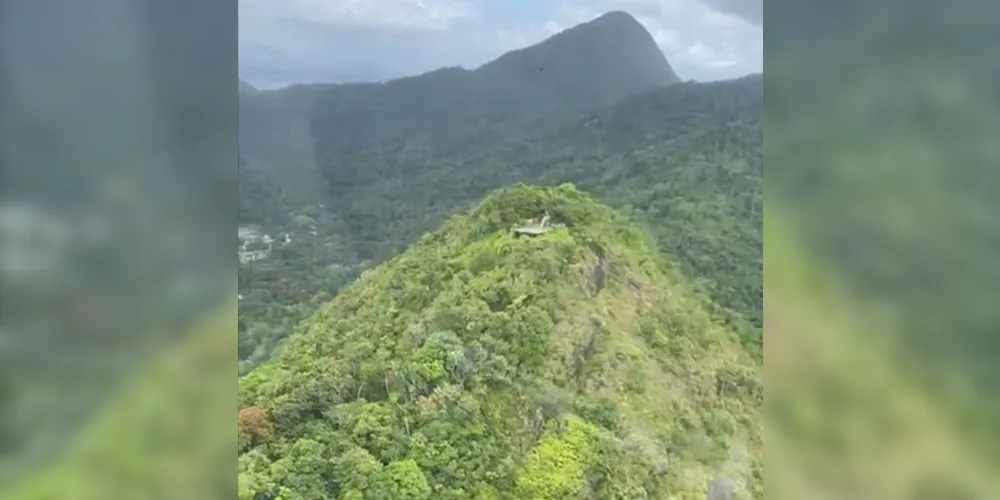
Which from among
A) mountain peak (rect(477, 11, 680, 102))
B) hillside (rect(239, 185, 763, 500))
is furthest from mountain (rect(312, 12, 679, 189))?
hillside (rect(239, 185, 763, 500))

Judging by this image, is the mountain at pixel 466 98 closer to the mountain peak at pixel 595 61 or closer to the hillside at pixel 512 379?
the mountain peak at pixel 595 61

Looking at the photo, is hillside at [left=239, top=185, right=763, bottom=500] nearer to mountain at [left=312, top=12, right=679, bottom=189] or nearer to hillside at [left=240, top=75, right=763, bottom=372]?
hillside at [left=240, top=75, right=763, bottom=372]

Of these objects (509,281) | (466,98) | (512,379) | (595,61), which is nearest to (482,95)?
(466,98)

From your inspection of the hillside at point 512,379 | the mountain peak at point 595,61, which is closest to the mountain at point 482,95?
Result: the mountain peak at point 595,61

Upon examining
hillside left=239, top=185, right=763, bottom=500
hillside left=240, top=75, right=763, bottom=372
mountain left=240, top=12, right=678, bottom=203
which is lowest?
hillside left=239, top=185, right=763, bottom=500

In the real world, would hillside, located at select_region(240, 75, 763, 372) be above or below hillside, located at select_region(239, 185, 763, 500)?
above

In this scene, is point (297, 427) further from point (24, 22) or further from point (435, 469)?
point (24, 22)

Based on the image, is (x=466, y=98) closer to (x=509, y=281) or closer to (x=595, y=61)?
(x=595, y=61)
